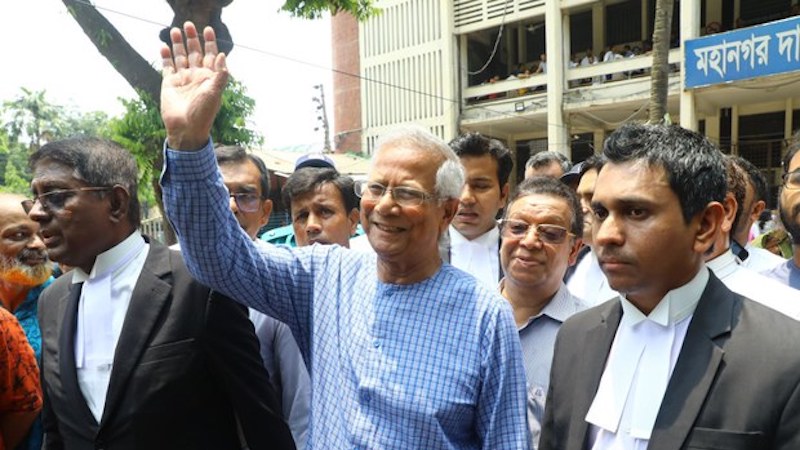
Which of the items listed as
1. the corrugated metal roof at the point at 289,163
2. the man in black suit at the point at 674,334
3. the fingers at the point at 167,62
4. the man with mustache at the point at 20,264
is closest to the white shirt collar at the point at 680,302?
the man in black suit at the point at 674,334

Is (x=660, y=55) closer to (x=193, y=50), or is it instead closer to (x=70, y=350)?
(x=193, y=50)

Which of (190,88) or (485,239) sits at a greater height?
(190,88)

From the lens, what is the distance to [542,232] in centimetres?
248

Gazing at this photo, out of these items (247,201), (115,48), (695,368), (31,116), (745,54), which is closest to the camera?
(695,368)

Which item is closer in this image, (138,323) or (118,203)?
(138,323)

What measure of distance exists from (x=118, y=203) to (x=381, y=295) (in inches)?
43.1

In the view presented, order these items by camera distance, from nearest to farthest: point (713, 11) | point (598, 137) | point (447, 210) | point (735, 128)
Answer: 1. point (447, 210)
2. point (735, 128)
3. point (713, 11)
4. point (598, 137)

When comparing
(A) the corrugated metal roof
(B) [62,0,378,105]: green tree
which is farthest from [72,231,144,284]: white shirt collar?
(A) the corrugated metal roof

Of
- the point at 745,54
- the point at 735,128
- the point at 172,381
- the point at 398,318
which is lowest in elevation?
the point at 172,381

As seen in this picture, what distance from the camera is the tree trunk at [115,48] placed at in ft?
18.4

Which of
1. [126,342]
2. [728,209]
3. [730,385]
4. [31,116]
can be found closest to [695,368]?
[730,385]

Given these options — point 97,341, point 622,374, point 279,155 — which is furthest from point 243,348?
point 279,155

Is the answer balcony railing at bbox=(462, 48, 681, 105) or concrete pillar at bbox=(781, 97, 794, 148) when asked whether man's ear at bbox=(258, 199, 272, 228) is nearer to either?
balcony railing at bbox=(462, 48, 681, 105)

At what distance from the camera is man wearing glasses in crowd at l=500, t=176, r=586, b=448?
2.40 metres
